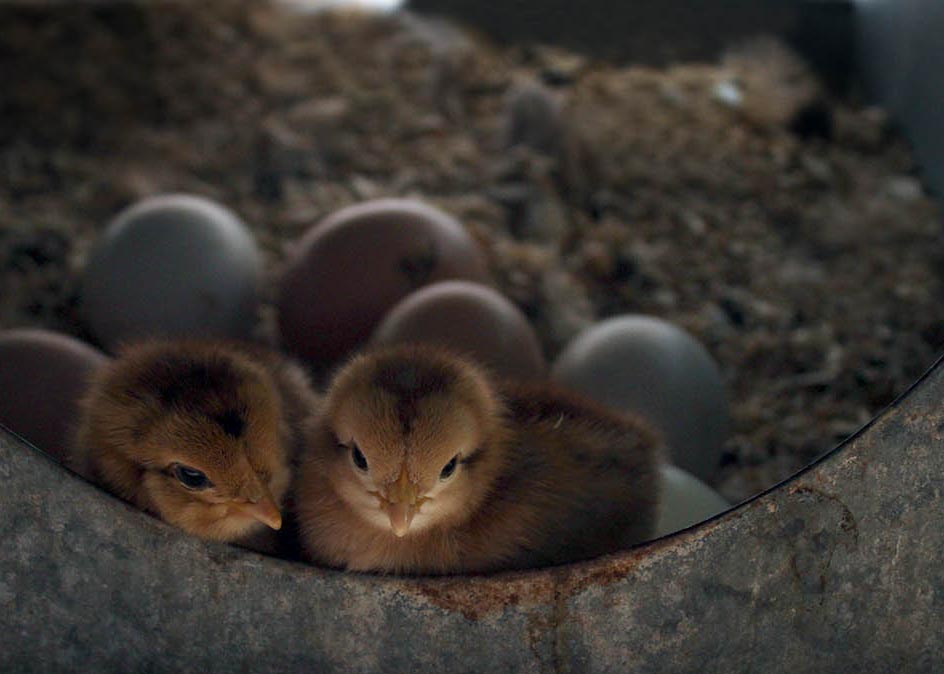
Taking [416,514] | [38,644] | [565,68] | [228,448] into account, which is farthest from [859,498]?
[565,68]

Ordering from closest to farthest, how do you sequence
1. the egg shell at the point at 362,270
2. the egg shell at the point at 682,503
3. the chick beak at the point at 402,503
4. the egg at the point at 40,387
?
1. the chick beak at the point at 402,503
2. the egg shell at the point at 682,503
3. the egg at the point at 40,387
4. the egg shell at the point at 362,270

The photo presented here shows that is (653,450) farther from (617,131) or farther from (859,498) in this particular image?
(617,131)

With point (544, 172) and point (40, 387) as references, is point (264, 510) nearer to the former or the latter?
point (40, 387)

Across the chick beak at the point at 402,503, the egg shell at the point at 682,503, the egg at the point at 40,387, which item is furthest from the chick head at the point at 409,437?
the egg at the point at 40,387

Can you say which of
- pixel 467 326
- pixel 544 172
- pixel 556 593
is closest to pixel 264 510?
pixel 556 593

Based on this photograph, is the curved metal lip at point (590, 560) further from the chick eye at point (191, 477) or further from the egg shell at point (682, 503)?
the egg shell at point (682, 503)

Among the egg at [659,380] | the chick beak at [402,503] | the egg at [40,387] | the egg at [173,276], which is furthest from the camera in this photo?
the egg at [173,276]

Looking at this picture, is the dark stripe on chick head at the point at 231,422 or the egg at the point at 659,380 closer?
the dark stripe on chick head at the point at 231,422

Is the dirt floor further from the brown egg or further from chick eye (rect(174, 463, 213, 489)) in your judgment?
chick eye (rect(174, 463, 213, 489))
